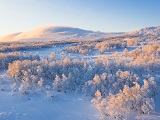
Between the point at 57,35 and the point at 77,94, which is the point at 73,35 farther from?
the point at 77,94

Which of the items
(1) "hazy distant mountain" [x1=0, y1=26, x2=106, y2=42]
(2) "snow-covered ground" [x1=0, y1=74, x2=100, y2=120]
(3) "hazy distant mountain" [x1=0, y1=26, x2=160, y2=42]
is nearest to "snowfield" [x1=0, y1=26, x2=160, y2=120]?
(2) "snow-covered ground" [x1=0, y1=74, x2=100, y2=120]

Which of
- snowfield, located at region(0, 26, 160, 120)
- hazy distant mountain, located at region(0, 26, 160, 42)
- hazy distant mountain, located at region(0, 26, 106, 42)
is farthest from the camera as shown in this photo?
hazy distant mountain, located at region(0, 26, 106, 42)

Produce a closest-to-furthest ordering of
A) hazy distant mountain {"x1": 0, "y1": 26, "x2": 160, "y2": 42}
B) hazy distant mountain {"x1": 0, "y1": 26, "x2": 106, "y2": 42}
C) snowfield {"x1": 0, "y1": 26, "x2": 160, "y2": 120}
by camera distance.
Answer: snowfield {"x1": 0, "y1": 26, "x2": 160, "y2": 120} → hazy distant mountain {"x1": 0, "y1": 26, "x2": 160, "y2": 42} → hazy distant mountain {"x1": 0, "y1": 26, "x2": 106, "y2": 42}

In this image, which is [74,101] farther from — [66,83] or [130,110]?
[130,110]

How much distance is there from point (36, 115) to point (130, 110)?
11.4 ft

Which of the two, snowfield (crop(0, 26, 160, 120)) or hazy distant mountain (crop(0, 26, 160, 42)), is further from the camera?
hazy distant mountain (crop(0, 26, 160, 42))

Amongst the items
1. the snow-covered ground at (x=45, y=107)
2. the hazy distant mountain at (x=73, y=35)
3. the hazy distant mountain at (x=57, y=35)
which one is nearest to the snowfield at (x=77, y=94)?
the snow-covered ground at (x=45, y=107)

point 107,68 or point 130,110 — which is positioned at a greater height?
point 107,68

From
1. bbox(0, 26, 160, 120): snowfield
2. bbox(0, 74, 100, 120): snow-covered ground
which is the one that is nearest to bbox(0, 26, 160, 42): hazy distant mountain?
bbox(0, 26, 160, 120): snowfield

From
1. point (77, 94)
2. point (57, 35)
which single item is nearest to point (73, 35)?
point (57, 35)

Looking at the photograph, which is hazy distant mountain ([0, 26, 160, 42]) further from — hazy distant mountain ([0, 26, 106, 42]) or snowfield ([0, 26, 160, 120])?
snowfield ([0, 26, 160, 120])

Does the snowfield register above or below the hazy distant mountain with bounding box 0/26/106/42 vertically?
below

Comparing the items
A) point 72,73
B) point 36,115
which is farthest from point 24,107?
point 72,73

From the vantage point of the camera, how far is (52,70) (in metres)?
13.6
